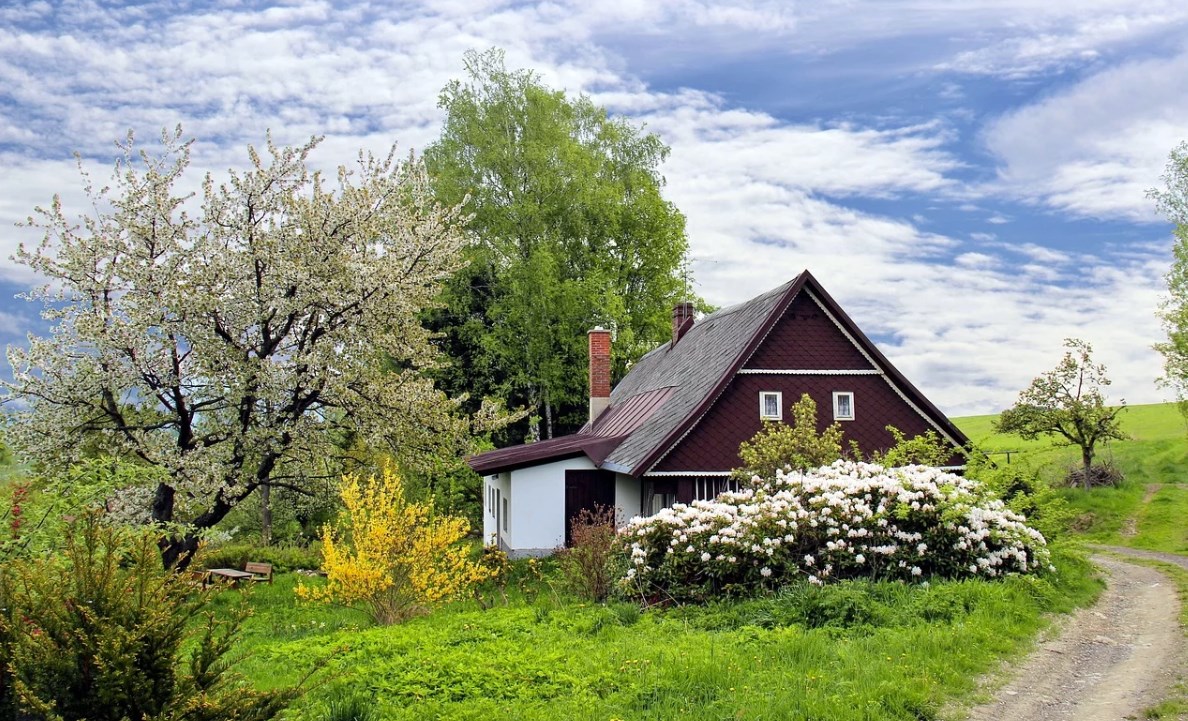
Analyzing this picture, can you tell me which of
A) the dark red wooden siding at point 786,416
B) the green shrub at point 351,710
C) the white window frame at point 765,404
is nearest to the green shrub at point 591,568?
the green shrub at point 351,710

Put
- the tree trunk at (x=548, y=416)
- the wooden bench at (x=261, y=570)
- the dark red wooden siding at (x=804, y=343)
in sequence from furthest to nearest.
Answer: the tree trunk at (x=548, y=416), the dark red wooden siding at (x=804, y=343), the wooden bench at (x=261, y=570)

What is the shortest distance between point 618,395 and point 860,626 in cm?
2182

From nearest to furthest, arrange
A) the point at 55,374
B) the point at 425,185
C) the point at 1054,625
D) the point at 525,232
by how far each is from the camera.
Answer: the point at 1054,625 → the point at 55,374 → the point at 425,185 → the point at 525,232

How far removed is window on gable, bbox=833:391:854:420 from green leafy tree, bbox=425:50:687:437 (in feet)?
45.4

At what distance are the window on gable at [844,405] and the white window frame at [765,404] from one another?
4.41ft

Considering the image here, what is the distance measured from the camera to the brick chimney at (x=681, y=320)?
3089cm

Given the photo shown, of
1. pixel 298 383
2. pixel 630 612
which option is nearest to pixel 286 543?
pixel 298 383

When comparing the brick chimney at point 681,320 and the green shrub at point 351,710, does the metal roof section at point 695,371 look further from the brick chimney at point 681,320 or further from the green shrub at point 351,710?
the green shrub at point 351,710

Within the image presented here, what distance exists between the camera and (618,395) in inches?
1275

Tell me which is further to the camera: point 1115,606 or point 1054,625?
point 1115,606

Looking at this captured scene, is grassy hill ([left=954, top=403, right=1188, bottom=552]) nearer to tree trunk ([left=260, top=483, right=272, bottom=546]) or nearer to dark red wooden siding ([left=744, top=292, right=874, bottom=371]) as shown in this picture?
dark red wooden siding ([left=744, top=292, right=874, bottom=371])

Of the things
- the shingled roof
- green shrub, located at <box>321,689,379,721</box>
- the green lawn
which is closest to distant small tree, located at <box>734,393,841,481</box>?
the shingled roof

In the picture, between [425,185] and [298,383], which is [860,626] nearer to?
[298,383]

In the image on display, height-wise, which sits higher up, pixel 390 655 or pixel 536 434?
pixel 536 434
